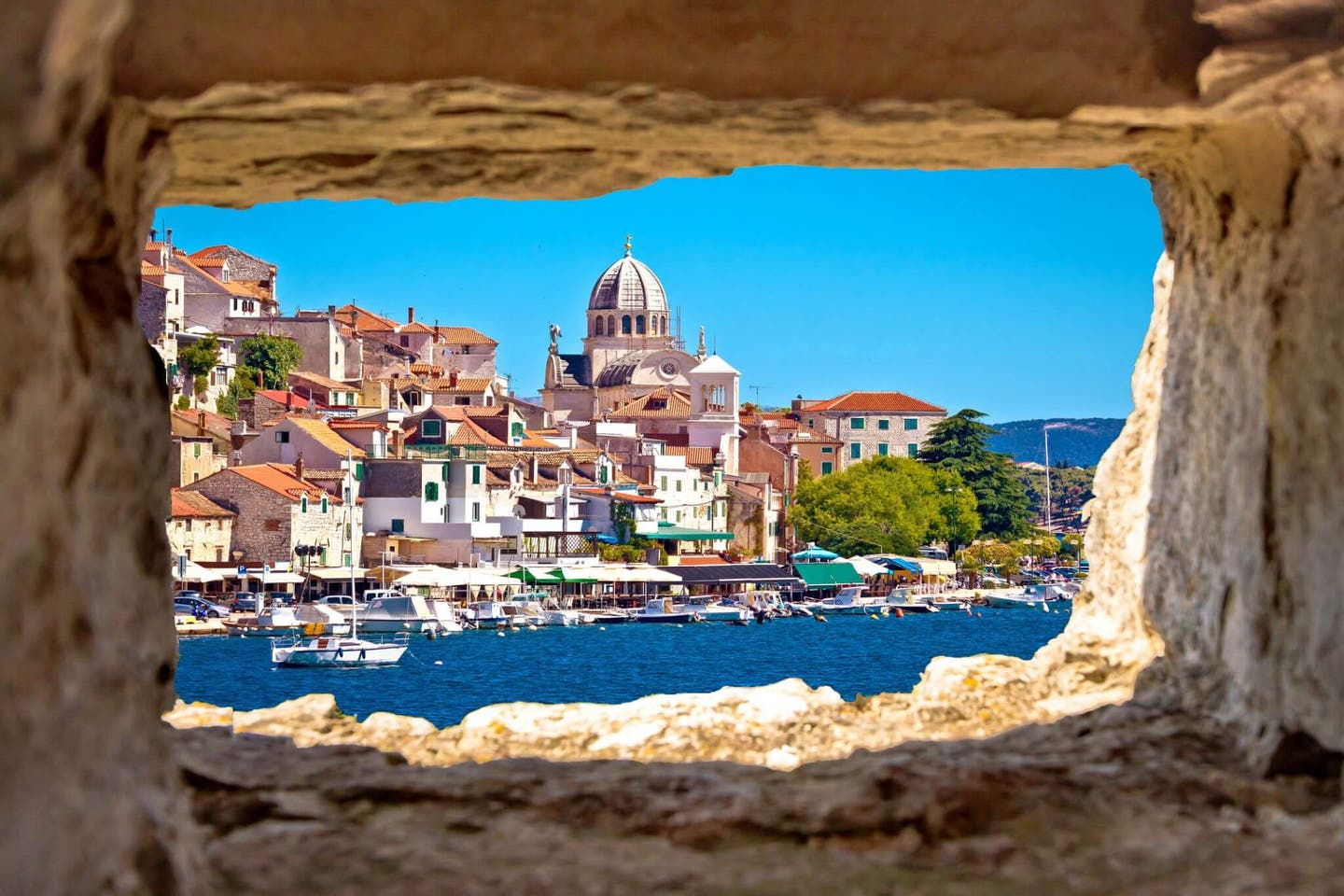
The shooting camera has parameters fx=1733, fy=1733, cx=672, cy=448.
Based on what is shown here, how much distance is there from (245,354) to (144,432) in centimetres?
8740

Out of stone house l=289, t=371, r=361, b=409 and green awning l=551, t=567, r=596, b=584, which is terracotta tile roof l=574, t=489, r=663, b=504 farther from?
stone house l=289, t=371, r=361, b=409

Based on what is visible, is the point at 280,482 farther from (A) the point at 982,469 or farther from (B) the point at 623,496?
(A) the point at 982,469

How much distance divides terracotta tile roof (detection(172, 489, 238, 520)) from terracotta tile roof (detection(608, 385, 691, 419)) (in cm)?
4546

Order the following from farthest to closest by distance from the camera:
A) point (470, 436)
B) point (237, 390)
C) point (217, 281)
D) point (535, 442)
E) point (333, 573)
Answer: point (217, 281), point (535, 442), point (237, 390), point (470, 436), point (333, 573)

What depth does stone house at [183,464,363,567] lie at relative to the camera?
223 ft

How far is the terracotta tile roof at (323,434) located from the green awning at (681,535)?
16200 mm

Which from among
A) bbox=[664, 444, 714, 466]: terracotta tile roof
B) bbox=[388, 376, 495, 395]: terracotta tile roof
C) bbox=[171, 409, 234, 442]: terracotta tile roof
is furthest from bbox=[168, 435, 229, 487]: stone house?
bbox=[664, 444, 714, 466]: terracotta tile roof

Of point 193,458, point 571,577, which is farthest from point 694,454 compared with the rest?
point 193,458

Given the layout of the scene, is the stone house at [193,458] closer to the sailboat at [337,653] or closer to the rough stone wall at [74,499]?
the sailboat at [337,653]

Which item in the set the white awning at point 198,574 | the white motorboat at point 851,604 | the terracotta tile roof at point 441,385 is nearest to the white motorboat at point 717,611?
the white motorboat at point 851,604

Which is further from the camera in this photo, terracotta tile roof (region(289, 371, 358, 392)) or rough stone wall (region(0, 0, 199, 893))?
terracotta tile roof (region(289, 371, 358, 392))

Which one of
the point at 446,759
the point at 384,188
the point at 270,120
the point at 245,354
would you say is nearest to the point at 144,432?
the point at 270,120

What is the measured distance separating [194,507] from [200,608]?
13.0ft

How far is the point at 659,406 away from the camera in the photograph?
113m
